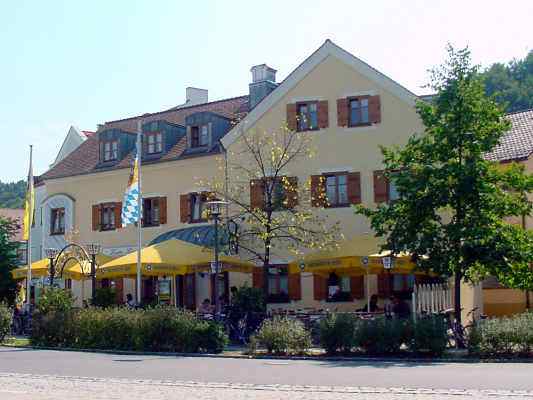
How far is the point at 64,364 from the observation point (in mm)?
19984

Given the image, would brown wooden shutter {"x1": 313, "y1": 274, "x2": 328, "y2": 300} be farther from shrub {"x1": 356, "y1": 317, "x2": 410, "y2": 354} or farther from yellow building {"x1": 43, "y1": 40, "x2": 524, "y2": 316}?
shrub {"x1": 356, "y1": 317, "x2": 410, "y2": 354}

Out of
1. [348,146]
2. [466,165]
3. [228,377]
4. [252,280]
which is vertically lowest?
[228,377]

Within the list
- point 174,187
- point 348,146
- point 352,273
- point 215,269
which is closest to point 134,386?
point 215,269

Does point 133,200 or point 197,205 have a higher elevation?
point 197,205

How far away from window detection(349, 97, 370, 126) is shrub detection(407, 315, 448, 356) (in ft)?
39.7

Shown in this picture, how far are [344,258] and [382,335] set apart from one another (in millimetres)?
5780

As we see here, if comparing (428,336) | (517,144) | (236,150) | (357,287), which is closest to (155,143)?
(236,150)

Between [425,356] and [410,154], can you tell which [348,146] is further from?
[425,356]

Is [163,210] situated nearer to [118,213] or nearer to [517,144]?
[118,213]

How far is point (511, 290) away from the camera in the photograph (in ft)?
102

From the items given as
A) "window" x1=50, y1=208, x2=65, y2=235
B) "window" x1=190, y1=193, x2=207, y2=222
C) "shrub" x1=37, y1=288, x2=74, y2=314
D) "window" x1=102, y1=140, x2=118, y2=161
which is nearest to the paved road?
"shrub" x1=37, y1=288, x2=74, y2=314

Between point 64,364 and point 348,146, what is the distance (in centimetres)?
1492

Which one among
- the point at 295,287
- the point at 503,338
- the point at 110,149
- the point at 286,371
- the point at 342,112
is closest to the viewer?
the point at 286,371

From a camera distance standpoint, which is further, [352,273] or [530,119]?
[530,119]
